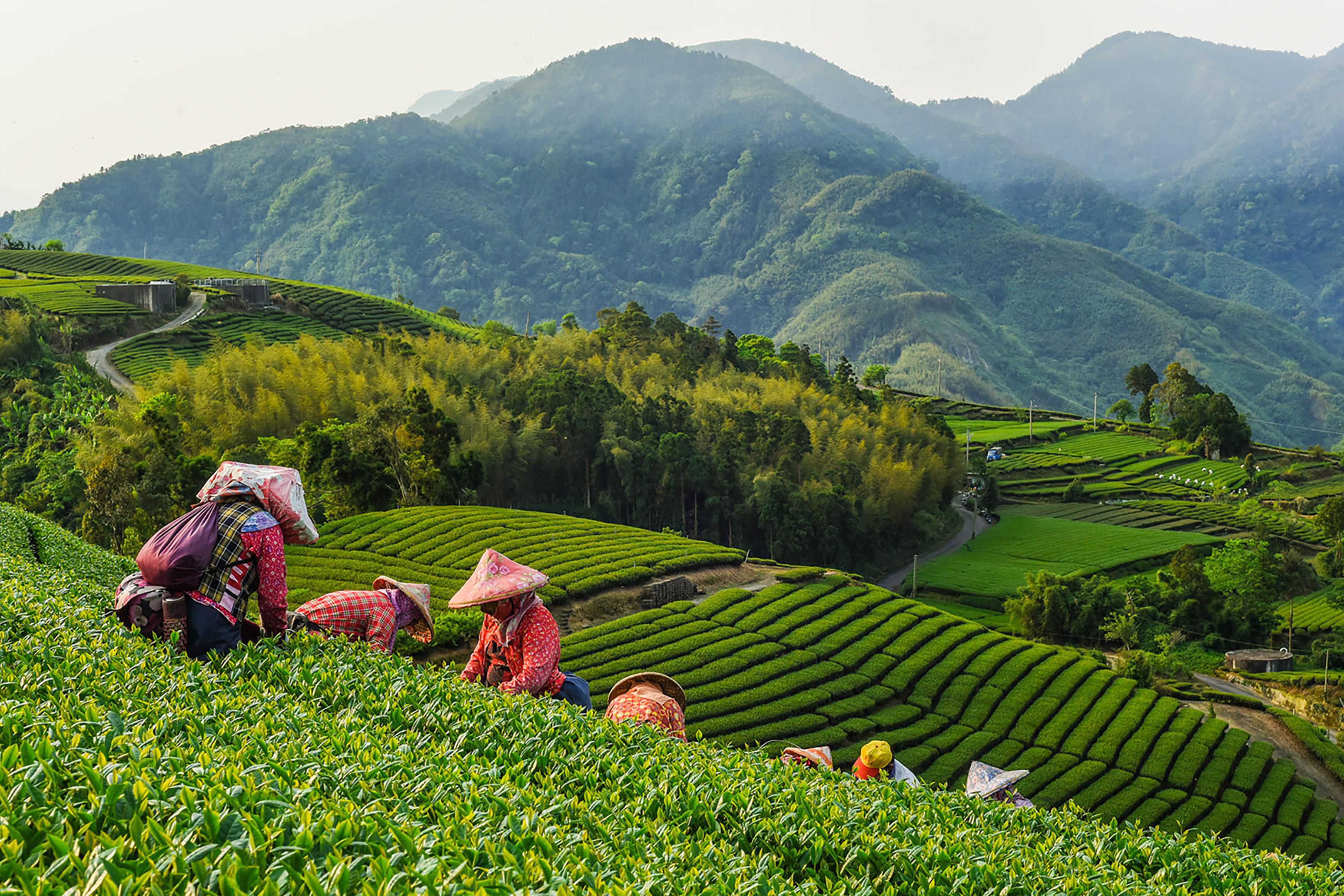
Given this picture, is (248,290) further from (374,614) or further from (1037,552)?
(374,614)

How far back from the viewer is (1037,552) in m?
53.9

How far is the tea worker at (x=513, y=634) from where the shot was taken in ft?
22.6

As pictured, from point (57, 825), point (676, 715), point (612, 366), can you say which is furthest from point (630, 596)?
point (612, 366)

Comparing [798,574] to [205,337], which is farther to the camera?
[205,337]

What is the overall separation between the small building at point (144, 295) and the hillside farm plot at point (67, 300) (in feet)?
1.30

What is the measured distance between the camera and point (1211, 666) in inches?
1528

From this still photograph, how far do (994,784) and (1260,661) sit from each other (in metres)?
36.1

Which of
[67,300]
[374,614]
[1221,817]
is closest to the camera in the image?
[374,614]

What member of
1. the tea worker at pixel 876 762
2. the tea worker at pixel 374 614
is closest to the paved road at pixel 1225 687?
the tea worker at pixel 876 762

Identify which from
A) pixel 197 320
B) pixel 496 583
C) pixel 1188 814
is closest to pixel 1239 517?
pixel 1188 814

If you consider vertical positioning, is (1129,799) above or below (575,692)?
below

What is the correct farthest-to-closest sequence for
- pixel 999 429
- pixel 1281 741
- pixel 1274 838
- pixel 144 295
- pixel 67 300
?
pixel 999 429 → pixel 144 295 → pixel 67 300 → pixel 1281 741 → pixel 1274 838

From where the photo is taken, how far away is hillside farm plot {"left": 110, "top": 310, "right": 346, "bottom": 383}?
4888 centimetres

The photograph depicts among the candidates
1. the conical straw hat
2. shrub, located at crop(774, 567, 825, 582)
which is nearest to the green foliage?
the conical straw hat
